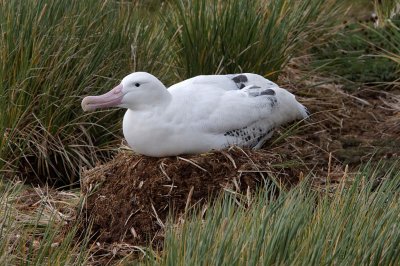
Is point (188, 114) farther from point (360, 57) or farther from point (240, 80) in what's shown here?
point (360, 57)

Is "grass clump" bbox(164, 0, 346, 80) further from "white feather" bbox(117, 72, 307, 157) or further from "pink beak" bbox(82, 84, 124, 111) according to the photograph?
"pink beak" bbox(82, 84, 124, 111)

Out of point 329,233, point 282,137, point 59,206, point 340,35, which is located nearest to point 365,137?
point 282,137

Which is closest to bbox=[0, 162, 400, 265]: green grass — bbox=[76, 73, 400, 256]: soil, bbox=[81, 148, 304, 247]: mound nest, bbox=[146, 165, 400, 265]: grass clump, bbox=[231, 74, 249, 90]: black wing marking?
bbox=[146, 165, 400, 265]: grass clump

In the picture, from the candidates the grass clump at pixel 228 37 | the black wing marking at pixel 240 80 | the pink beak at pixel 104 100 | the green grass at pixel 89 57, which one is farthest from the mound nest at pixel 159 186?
the grass clump at pixel 228 37

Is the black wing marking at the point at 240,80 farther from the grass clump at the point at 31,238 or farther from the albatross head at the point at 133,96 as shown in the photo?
the grass clump at the point at 31,238

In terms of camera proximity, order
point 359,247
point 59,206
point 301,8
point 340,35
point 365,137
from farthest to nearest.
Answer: point 340,35 < point 301,8 < point 365,137 < point 59,206 < point 359,247

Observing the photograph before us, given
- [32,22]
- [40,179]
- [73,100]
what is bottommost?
[40,179]

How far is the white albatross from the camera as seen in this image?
19.2ft

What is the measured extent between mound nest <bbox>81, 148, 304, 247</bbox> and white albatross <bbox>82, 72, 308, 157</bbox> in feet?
0.32

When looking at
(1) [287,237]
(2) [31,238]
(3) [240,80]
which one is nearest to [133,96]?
(3) [240,80]

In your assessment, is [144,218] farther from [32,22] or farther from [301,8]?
[301,8]

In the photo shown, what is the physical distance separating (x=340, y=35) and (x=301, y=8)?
0.81 m

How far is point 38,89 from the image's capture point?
21.8ft

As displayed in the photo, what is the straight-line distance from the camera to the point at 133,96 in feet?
19.5
